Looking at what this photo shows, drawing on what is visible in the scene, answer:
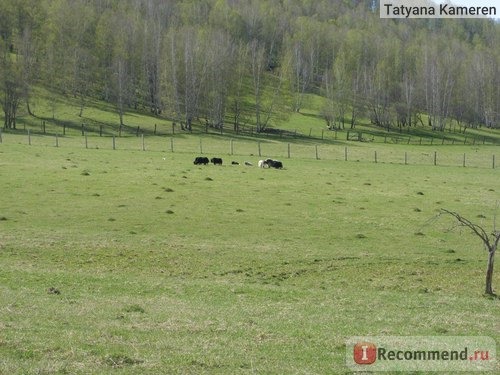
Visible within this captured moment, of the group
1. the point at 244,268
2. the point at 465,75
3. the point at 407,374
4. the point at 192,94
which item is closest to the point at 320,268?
the point at 244,268

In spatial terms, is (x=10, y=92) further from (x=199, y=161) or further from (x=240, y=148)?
(x=199, y=161)

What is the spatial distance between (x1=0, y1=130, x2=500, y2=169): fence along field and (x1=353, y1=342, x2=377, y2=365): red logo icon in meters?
47.4

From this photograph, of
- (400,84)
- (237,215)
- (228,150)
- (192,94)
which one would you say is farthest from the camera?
(400,84)

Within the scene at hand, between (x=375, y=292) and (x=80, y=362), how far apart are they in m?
10.3

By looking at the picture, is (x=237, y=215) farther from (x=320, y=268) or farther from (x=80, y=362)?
(x=80, y=362)

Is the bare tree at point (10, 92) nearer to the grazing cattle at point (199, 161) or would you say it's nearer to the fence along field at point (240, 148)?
the fence along field at point (240, 148)

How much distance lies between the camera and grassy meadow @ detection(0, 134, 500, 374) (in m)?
10.2

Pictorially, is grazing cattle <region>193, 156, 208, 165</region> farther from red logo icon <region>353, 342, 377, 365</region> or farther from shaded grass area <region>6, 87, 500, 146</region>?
red logo icon <region>353, 342, 377, 365</region>

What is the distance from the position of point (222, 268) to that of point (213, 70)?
79.8 metres

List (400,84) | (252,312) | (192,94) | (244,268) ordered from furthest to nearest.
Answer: (400,84) → (192,94) → (244,268) → (252,312)

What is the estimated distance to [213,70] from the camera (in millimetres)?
97125

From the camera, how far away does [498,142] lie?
113 meters

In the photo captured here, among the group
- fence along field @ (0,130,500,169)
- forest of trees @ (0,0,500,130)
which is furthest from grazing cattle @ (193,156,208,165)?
forest of trees @ (0,0,500,130)

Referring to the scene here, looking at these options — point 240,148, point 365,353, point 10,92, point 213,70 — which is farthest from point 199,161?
point 213,70
